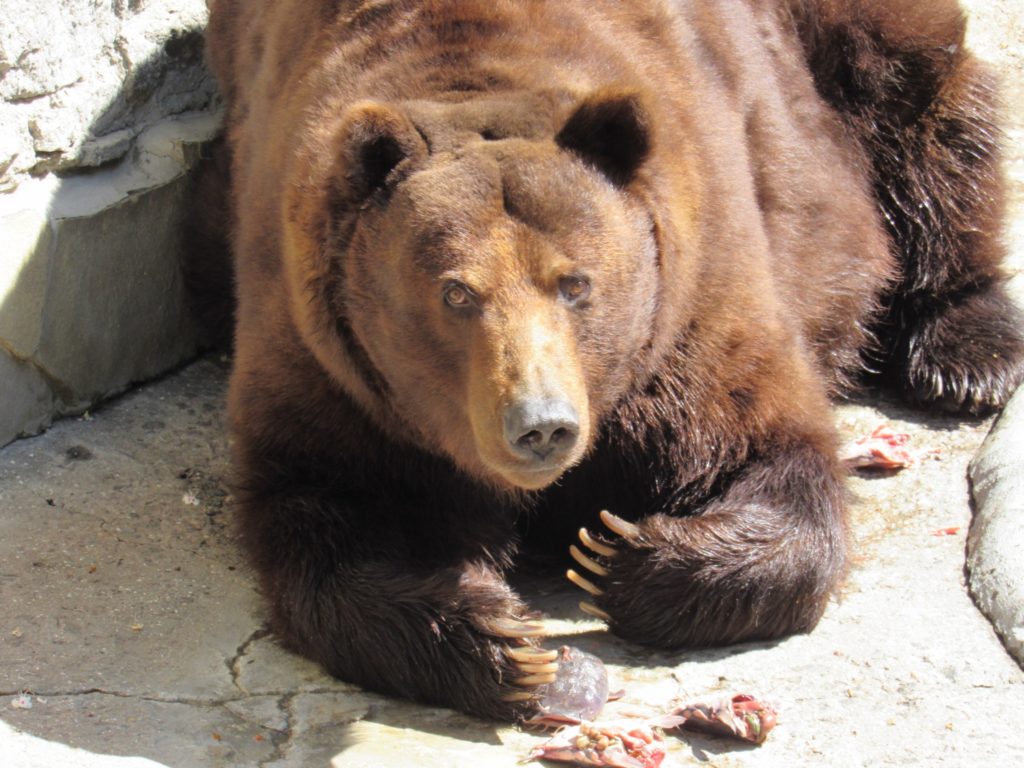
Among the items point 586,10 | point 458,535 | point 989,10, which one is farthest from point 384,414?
point 989,10

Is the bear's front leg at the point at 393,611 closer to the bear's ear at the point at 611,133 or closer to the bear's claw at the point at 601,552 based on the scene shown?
the bear's claw at the point at 601,552

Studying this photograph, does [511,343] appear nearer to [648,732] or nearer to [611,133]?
[611,133]

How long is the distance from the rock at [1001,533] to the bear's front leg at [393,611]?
54.7 inches

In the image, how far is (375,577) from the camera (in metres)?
4.38

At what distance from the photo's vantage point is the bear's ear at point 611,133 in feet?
13.5

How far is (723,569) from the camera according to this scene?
4.42 meters

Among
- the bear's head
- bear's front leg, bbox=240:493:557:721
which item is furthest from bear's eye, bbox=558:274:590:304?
bear's front leg, bbox=240:493:557:721

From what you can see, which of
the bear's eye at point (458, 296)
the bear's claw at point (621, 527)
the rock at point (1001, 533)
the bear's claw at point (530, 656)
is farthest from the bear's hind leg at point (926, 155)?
the bear's eye at point (458, 296)

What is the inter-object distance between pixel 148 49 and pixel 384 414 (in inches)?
104

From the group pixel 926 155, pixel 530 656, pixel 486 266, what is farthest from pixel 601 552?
pixel 926 155

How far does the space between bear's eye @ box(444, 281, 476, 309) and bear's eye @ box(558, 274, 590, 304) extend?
250mm

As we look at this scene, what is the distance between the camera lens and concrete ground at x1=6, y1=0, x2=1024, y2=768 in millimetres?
3861

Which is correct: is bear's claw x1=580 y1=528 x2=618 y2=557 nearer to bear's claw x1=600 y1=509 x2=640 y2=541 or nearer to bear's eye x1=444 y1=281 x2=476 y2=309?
bear's claw x1=600 y1=509 x2=640 y2=541

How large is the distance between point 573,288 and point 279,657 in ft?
4.68
